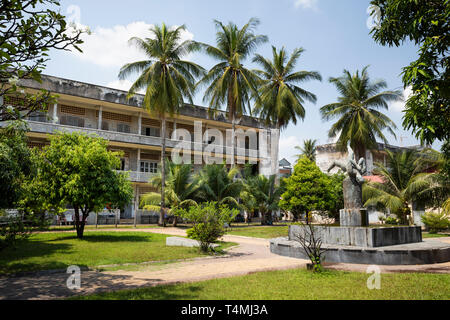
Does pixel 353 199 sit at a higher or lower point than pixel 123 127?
lower

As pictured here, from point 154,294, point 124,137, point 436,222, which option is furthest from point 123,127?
point 154,294

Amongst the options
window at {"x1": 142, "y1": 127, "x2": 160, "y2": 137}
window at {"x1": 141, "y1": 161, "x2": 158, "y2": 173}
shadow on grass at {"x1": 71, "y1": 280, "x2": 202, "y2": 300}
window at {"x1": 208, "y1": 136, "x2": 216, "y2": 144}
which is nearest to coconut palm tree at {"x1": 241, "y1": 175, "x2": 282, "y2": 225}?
window at {"x1": 141, "y1": 161, "x2": 158, "y2": 173}

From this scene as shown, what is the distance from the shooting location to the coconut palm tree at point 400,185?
64.5 feet

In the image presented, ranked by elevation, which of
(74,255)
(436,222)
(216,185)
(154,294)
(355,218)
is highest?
(216,185)

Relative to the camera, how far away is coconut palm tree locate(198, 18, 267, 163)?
22.4 meters

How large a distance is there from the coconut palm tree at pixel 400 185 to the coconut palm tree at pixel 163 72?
1439 cm

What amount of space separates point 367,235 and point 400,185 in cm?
1486

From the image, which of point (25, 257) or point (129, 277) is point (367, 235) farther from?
point (25, 257)

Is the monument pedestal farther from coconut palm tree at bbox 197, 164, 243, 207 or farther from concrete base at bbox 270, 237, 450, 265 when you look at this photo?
coconut palm tree at bbox 197, 164, 243, 207

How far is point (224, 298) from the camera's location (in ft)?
14.4

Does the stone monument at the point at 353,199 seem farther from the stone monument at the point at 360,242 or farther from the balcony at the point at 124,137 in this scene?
the balcony at the point at 124,137

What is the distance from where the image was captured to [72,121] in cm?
2514
